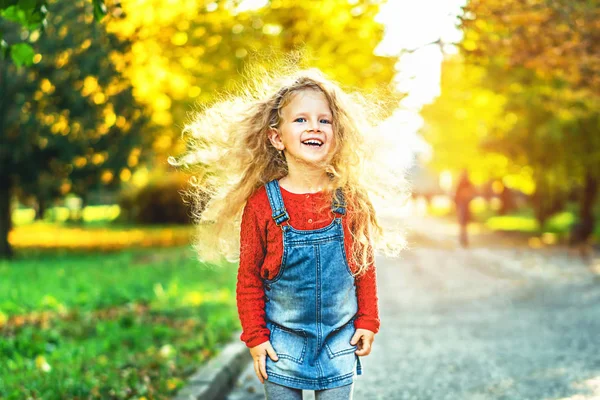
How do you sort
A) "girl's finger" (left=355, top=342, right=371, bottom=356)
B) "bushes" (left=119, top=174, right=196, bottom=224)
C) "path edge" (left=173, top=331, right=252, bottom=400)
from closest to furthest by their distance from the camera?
"girl's finger" (left=355, top=342, right=371, bottom=356), "path edge" (left=173, top=331, right=252, bottom=400), "bushes" (left=119, top=174, right=196, bottom=224)

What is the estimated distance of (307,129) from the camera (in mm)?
2969

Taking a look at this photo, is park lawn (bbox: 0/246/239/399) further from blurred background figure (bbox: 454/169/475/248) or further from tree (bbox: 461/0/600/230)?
blurred background figure (bbox: 454/169/475/248)

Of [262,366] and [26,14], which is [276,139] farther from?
[26,14]

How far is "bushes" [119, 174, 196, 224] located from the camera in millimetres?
26953

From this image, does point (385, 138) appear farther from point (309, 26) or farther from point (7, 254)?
point (7, 254)

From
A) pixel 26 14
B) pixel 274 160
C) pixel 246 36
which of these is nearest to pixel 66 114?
pixel 246 36

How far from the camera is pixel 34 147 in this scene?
1434cm

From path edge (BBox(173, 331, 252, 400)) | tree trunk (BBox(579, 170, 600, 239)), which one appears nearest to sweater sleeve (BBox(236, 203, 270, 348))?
path edge (BBox(173, 331, 252, 400))

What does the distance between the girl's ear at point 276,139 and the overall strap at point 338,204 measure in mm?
350

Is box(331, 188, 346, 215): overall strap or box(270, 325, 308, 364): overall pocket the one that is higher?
box(331, 188, 346, 215): overall strap

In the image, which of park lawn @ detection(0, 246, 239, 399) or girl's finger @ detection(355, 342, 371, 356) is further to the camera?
park lawn @ detection(0, 246, 239, 399)

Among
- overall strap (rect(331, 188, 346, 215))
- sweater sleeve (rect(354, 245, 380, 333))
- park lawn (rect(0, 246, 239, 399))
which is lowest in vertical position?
park lawn (rect(0, 246, 239, 399))

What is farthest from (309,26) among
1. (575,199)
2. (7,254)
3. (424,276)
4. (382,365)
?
(575,199)

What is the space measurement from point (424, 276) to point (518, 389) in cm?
746
